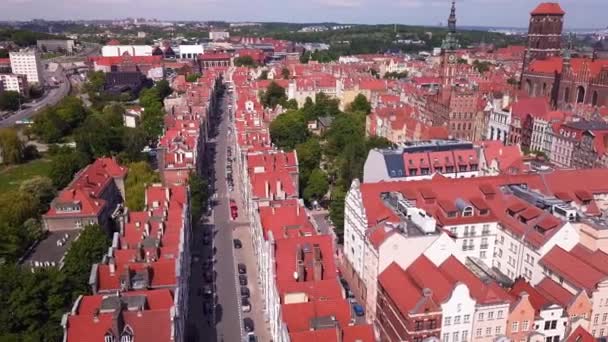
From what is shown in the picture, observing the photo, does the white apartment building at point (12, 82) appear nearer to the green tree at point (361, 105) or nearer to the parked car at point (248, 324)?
the green tree at point (361, 105)

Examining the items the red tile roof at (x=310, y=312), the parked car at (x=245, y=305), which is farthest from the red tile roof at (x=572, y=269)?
the parked car at (x=245, y=305)

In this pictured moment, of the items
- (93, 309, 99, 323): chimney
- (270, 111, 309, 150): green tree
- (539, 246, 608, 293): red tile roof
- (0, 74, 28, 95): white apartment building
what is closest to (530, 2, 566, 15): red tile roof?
(270, 111, 309, 150): green tree

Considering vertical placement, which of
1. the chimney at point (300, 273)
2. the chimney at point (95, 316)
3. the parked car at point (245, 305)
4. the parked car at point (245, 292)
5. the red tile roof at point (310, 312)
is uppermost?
the chimney at point (95, 316)

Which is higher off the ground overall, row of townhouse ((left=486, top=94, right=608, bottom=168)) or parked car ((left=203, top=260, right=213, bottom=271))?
row of townhouse ((left=486, top=94, right=608, bottom=168))

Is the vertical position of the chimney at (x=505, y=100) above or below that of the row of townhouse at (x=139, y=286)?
above

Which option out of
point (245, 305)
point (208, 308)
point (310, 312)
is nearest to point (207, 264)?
point (208, 308)

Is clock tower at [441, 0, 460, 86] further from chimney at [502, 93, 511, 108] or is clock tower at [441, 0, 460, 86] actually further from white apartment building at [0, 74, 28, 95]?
white apartment building at [0, 74, 28, 95]
